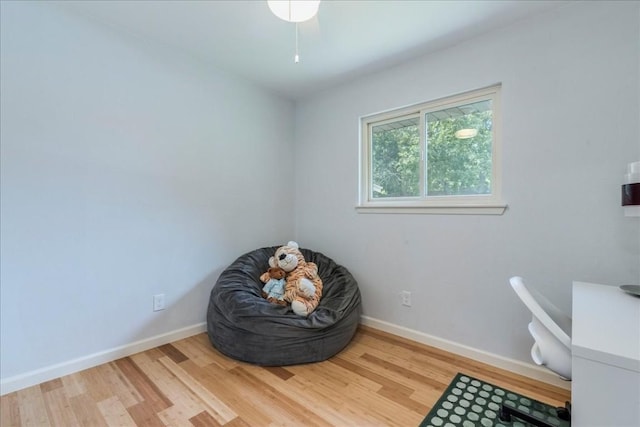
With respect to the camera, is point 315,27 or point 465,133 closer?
point 315,27

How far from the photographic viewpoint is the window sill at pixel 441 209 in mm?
1982

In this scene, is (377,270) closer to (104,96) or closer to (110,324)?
(110,324)

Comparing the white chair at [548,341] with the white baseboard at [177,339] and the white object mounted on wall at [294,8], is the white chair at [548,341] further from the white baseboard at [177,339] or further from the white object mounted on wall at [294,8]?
the white object mounted on wall at [294,8]

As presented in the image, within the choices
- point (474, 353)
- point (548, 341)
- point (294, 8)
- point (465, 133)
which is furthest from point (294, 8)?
point (474, 353)

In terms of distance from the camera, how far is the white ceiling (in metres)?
1.77

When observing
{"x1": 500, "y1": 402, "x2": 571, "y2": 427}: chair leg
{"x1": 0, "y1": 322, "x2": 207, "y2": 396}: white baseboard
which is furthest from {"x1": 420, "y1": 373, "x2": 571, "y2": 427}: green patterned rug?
{"x1": 0, "y1": 322, "x2": 207, "y2": 396}: white baseboard

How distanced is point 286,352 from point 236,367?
1.16ft

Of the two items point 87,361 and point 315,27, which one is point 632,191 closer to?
point 315,27

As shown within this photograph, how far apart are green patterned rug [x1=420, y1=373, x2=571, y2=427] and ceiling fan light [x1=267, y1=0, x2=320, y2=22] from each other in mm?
2191

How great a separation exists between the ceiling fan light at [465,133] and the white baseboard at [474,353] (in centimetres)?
156

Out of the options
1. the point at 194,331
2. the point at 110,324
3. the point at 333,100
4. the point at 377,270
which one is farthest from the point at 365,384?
the point at 333,100

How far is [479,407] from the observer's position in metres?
1.57

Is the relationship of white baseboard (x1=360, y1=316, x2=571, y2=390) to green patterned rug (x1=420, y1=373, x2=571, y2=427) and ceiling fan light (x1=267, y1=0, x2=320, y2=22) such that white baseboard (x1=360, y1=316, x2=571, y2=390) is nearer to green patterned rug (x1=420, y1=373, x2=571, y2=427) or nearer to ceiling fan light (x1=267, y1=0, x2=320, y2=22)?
green patterned rug (x1=420, y1=373, x2=571, y2=427)

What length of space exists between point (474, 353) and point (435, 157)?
4.90 ft
